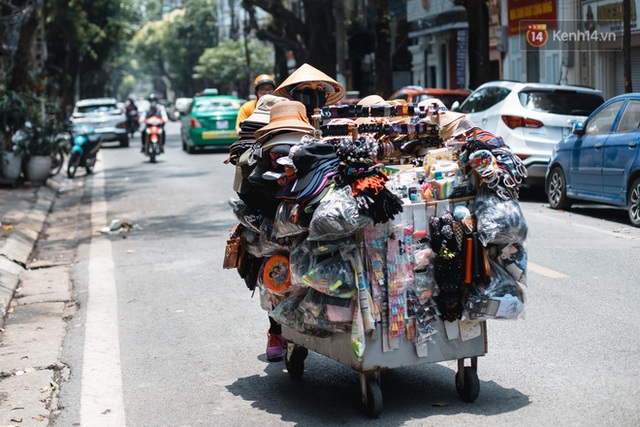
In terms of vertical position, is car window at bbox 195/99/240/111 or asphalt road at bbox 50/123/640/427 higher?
car window at bbox 195/99/240/111

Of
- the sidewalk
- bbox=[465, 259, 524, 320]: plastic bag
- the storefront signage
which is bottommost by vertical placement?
the sidewalk

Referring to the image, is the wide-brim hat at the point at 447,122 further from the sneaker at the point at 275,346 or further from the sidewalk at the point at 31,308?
the sidewalk at the point at 31,308

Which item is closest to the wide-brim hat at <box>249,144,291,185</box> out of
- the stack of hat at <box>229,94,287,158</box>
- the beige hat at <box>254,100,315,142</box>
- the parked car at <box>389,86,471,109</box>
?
the beige hat at <box>254,100,315,142</box>

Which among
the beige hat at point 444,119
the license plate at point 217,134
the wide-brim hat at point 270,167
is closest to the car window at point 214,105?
the license plate at point 217,134

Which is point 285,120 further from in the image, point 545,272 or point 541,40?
point 541,40

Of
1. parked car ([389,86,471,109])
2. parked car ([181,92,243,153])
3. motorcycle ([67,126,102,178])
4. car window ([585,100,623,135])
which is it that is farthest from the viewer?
parked car ([181,92,243,153])

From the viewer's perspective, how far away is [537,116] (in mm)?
15359

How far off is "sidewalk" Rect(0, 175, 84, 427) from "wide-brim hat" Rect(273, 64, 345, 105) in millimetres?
2366

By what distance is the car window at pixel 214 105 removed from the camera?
2806 centimetres

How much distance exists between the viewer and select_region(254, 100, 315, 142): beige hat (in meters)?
5.50

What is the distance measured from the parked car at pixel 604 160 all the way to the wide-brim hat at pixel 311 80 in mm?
6349

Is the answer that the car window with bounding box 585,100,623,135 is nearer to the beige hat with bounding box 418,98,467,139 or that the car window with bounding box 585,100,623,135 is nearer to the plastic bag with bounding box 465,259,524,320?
the beige hat with bounding box 418,98,467,139

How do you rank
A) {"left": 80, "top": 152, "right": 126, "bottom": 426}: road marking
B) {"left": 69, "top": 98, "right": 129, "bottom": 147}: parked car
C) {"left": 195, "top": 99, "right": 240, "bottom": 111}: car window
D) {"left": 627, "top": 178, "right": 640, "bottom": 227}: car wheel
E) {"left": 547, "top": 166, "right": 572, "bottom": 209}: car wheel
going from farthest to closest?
{"left": 69, "top": 98, "right": 129, "bottom": 147}: parked car, {"left": 195, "top": 99, "right": 240, "bottom": 111}: car window, {"left": 547, "top": 166, "right": 572, "bottom": 209}: car wheel, {"left": 627, "top": 178, "right": 640, "bottom": 227}: car wheel, {"left": 80, "top": 152, "right": 126, "bottom": 426}: road marking

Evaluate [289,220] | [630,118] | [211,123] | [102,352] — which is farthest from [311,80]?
[211,123]
